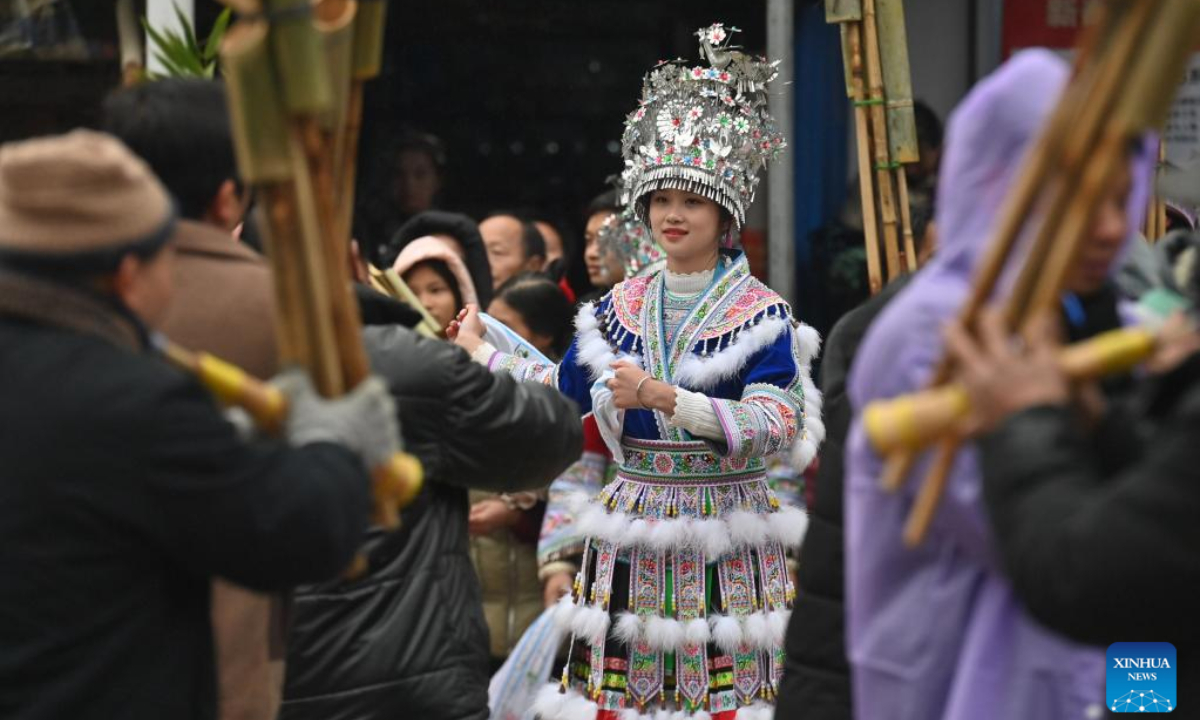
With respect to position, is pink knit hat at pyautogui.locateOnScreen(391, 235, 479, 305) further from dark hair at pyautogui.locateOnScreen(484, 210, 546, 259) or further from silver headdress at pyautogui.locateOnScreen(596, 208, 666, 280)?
dark hair at pyautogui.locateOnScreen(484, 210, 546, 259)

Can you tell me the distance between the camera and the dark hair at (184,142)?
2975 millimetres

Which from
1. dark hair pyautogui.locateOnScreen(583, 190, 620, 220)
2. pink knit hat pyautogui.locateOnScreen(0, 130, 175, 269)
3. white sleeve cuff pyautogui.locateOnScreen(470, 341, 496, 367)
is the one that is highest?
pink knit hat pyautogui.locateOnScreen(0, 130, 175, 269)

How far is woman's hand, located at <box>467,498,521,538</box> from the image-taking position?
556cm

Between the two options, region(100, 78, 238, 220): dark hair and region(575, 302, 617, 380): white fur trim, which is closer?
region(100, 78, 238, 220): dark hair

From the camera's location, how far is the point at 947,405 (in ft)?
6.96

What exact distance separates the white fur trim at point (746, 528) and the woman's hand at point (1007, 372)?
2.64 meters

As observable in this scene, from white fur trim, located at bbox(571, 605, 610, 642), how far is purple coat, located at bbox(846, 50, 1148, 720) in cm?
227

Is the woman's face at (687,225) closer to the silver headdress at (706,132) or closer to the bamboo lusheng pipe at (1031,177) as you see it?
the silver headdress at (706,132)

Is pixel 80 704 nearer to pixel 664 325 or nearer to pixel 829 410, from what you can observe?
pixel 829 410

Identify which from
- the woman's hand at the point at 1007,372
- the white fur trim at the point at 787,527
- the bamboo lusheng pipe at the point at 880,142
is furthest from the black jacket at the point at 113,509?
the white fur trim at the point at 787,527

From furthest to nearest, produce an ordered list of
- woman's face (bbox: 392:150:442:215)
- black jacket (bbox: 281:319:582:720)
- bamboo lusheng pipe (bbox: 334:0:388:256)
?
1. woman's face (bbox: 392:150:442:215)
2. black jacket (bbox: 281:319:582:720)
3. bamboo lusheng pipe (bbox: 334:0:388:256)

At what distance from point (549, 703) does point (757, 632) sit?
2.04 feet

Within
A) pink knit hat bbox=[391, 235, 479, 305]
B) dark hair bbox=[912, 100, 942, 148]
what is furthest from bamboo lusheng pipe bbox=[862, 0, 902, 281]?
dark hair bbox=[912, 100, 942, 148]

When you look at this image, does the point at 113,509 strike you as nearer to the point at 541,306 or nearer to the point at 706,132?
the point at 706,132
